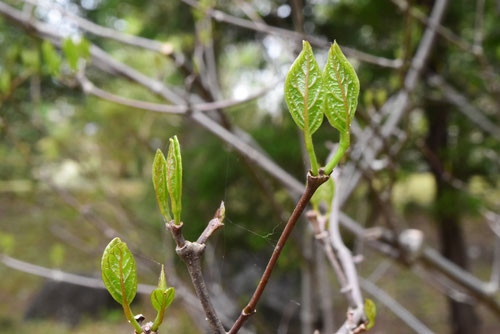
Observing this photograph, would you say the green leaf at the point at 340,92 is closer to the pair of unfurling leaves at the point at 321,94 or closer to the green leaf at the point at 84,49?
the pair of unfurling leaves at the point at 321,94

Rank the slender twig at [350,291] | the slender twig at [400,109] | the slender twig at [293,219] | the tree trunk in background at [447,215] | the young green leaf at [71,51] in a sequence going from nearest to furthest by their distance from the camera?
the slender twig at [293,219], the slender twig at [350,291], the young green leaf at [71,51], the slender twig at [400,109], the tree trunk in background at [447,215]

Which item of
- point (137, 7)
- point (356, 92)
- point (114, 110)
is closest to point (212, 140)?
point (137, 7)

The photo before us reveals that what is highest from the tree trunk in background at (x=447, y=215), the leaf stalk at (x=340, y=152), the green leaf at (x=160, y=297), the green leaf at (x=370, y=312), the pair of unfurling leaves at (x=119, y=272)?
the leaf stalk at (x=340, y=152)

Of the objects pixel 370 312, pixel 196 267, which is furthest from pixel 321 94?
pixel 370 312

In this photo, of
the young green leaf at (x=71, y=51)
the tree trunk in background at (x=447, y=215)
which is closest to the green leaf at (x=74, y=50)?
the young green leaf at (x=71, y=51)

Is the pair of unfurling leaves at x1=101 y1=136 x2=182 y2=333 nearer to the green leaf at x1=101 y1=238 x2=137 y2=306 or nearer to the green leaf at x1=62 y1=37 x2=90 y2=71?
the green leaf at x1=101 y1=238 x2=137 y2=306

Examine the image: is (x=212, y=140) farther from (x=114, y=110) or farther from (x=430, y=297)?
(x=430, y=297)
